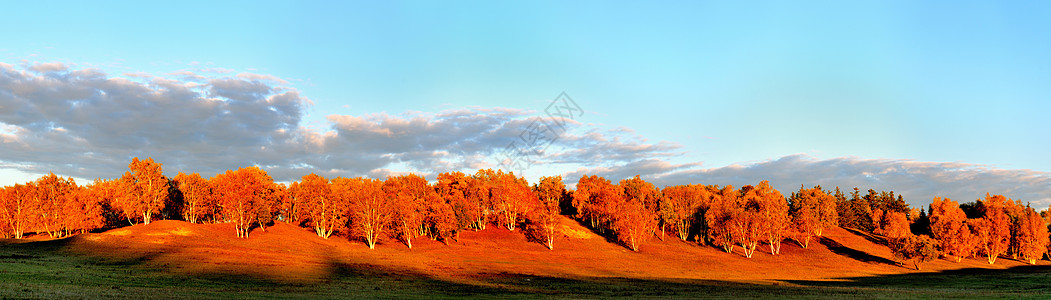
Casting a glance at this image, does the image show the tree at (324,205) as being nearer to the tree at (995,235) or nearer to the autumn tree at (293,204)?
the autumn tree at (293,204)

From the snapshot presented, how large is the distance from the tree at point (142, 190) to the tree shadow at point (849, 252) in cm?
15321

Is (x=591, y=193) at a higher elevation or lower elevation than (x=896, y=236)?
higher

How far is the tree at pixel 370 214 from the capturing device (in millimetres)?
118750

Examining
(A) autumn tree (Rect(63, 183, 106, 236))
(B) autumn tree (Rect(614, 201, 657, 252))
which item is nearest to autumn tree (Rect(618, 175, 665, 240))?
(B) autumn tree (Rect(614, 201, 657, 252))

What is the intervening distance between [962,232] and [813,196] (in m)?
38.0

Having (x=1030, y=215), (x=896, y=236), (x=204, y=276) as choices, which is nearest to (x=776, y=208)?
(x=896, y=236)

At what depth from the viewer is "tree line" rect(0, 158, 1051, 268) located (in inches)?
4542

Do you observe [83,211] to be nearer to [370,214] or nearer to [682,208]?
[370,214]

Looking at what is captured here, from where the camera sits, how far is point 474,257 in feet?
351

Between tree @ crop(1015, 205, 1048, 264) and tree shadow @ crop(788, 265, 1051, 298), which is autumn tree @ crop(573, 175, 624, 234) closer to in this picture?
tree shadow @ crop(788, 265, 1051, 298)

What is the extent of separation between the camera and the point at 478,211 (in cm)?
14488

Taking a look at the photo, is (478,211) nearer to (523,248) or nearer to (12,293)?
(523,248)

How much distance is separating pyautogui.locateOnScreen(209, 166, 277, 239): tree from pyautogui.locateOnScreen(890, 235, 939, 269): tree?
425 ft

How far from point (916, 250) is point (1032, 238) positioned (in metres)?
49.4
